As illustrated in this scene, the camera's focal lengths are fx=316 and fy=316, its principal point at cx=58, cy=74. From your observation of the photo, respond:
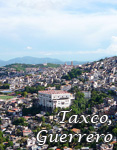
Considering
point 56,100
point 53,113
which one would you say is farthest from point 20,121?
point 56,100

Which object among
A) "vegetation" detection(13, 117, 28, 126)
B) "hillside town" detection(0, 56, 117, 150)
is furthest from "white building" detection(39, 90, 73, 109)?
"vegetation" detection(13, 117, 28, 126)

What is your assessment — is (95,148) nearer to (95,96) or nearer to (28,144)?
(28,144)

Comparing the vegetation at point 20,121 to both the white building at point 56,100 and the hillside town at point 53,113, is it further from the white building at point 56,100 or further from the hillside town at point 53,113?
the white building at point 56,100

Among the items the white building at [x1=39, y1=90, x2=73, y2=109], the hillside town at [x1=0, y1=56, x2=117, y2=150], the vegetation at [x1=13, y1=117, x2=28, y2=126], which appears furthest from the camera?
the white building at [x1=39, y1=90, x2=73, y2=109]

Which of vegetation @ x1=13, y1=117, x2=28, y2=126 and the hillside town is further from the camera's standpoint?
vegetation @ x1=13, y1=117, x2=28, y2=126

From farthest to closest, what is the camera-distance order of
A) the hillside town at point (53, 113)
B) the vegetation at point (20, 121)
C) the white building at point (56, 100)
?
1. the white building at point (56, 100)
2. the vegetation at point (20, 121)
3. the hillside town at point (53, 113)

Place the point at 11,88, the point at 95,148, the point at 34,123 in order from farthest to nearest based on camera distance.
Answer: the point at 11,88
the point at 34,123
the point at 95,148

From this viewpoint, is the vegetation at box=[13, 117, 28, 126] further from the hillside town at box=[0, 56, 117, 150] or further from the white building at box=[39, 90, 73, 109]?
the white building at box=[39, 90, 73, 109]

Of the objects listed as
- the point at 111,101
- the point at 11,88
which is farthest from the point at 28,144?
the point at 11,88

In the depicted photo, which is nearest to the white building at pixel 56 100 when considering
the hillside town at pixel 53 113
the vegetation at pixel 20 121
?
the hillside town at pixel 53 113

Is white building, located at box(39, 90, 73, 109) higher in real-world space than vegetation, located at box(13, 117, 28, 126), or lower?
higher

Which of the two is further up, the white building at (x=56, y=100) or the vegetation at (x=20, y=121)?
the white building at (x=56, y=100)
